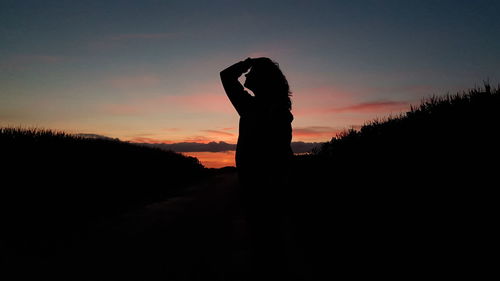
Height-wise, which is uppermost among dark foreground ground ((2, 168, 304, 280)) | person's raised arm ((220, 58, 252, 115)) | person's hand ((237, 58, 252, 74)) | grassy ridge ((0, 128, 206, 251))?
person's hand ((237, 58, 252, 74))

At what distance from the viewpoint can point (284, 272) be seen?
255 centimetres

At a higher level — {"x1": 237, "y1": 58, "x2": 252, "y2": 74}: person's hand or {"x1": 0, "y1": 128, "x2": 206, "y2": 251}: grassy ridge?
{"x1": 237, "y1": 58, "x2": 252, "y2": 74}: person's hand

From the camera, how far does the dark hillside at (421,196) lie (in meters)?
4.05

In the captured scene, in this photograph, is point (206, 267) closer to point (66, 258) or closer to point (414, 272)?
point (66, 258)

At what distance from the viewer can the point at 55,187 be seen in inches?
346

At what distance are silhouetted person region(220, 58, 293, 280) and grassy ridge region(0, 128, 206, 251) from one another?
17.6ft

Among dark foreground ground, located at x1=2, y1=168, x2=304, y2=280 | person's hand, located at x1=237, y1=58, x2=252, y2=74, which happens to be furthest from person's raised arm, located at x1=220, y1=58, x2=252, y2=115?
dark foreground ground, located at x1=2, y1=168, x2=304, y2=280

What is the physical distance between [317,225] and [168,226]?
13.0 feet

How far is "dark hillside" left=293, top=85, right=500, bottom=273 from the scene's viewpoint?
13.3 ft

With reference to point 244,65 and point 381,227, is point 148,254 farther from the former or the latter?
point 381,227

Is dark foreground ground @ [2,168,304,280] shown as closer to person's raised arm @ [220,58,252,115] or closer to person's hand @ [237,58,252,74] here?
person's raised arm @ [220,58,252,115]

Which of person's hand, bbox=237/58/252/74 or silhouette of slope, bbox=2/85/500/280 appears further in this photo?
silhouette of slope, bbox=2/85/500/280

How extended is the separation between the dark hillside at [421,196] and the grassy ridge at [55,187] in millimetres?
6253

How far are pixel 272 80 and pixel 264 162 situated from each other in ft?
2.59
